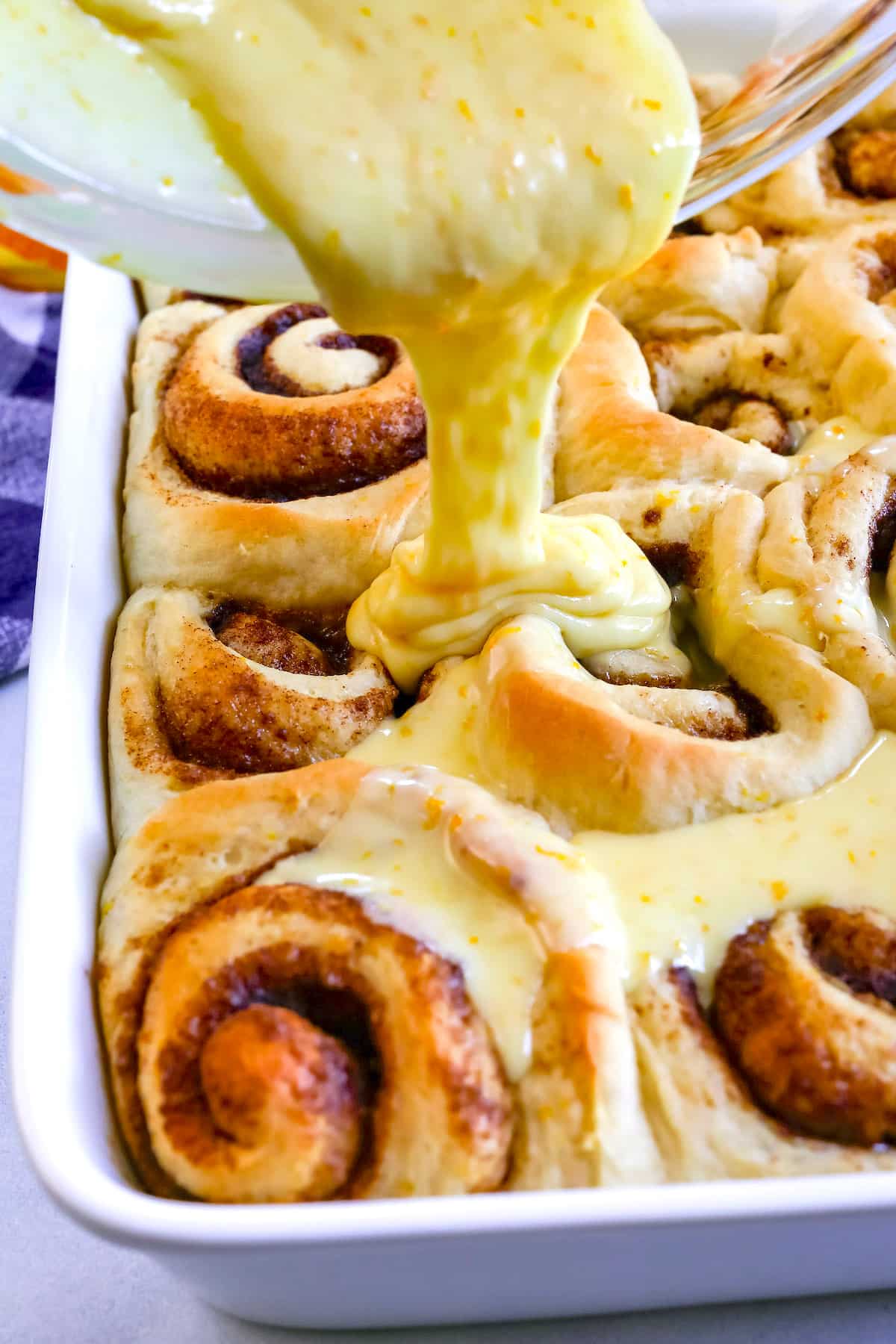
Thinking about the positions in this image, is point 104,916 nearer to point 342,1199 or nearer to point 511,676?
point 342,1199

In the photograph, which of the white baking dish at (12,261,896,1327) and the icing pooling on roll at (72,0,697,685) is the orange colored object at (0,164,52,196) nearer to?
the icing pooling on roll at (72,0,697,685)

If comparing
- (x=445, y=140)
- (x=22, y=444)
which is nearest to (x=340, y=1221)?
(x=445, y=140)

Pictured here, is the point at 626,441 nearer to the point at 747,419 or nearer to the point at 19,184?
the point at 747,419

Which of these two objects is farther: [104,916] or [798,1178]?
[104,916]

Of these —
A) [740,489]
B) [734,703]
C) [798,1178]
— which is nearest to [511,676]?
[734,703]

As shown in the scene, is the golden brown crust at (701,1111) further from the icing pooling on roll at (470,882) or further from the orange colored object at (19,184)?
the orange colored object at (19,184)

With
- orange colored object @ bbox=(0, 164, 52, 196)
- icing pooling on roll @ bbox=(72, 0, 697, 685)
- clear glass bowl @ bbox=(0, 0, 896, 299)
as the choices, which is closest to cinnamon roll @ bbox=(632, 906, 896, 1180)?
icing pooling on roll @ bbox=(72, 0, 697, 685)

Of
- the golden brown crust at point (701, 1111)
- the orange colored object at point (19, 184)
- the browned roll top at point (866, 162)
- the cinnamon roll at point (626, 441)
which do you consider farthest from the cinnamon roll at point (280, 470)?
the browned roll top at point (866, 162)
